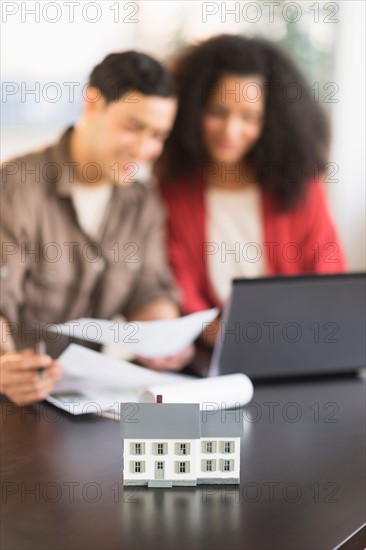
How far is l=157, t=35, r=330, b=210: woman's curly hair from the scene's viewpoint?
1.88 m

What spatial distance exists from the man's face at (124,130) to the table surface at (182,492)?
74 centimetres

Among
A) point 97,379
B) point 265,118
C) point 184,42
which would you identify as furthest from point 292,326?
point 184,42

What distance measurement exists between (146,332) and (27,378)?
0.68 ft

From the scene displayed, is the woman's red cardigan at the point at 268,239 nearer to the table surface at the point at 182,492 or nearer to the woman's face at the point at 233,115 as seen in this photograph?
the woman's face at the point at 233,115

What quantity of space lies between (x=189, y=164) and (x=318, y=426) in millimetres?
998

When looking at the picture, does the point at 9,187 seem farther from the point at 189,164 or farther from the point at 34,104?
the point at 34,104

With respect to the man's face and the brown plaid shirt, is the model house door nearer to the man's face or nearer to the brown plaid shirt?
the brown plaid shirt

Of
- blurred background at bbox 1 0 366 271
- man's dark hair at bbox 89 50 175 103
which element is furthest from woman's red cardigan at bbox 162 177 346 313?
blurred background at bbox 1 0 366 271

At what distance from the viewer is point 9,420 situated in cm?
113

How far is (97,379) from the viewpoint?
126 cm

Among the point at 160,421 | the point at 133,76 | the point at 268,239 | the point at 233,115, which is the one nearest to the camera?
the point at 160,421

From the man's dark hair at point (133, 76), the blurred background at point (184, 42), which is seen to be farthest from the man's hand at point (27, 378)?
the blurred background at point (184, 42)

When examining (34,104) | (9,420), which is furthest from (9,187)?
(34,104)

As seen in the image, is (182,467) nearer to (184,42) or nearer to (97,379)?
(97,379)
